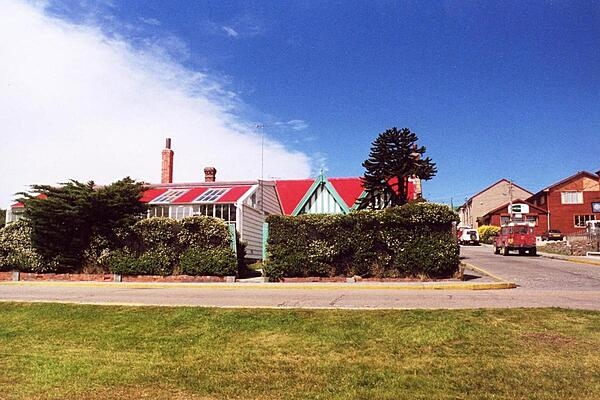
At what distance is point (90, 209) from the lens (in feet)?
63.6

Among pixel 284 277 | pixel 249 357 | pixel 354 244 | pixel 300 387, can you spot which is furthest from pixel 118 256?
pixel 300 387

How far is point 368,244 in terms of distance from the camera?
17.7m

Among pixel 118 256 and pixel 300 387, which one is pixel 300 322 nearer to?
pixel 300 387

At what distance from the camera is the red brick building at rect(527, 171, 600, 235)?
198 feet

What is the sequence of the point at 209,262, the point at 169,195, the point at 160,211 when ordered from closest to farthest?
the point at 209,262 < the point at 160,211 < the point at 169,195

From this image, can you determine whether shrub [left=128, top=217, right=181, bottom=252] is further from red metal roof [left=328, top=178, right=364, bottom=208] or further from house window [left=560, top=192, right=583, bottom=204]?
house window [left=560, top=192, right=583, bottom=204]

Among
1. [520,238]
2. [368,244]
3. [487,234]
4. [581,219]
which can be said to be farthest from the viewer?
[487,234]

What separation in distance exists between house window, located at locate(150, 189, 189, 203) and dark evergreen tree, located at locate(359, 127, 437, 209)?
1007cm

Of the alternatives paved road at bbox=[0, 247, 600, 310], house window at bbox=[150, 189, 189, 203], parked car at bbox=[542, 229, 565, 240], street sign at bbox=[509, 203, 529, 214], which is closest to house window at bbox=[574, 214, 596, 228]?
parked car at bbox=[542, 229, 565, 240]

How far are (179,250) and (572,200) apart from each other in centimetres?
5711

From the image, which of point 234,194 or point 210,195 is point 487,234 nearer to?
point 234,194

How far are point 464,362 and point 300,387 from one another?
2.20 m

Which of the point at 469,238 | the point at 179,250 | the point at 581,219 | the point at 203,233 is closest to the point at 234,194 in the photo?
the point at 203,233

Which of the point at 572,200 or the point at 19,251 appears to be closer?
the point at 19,251
